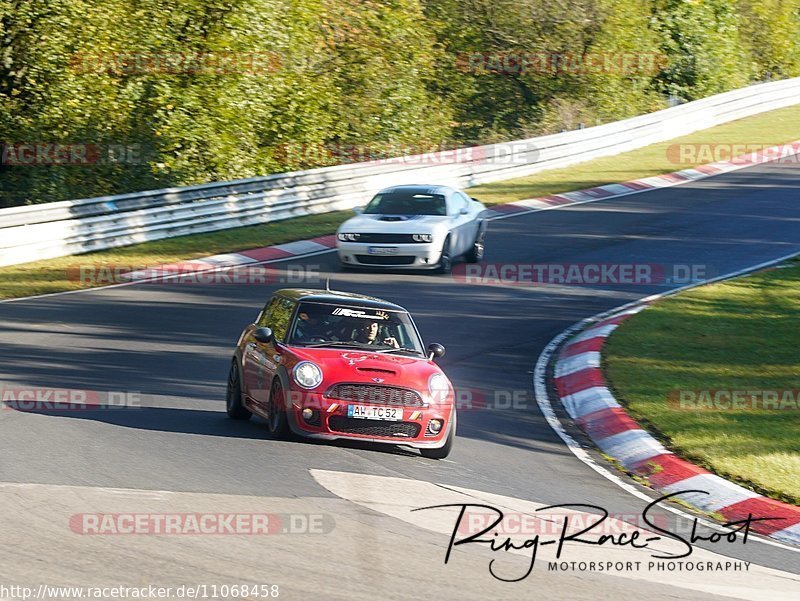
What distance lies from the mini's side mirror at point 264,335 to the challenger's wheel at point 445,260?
372 inches

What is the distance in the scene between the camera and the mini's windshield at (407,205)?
2098cm

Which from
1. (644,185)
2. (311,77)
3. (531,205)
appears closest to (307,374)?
(531,205)

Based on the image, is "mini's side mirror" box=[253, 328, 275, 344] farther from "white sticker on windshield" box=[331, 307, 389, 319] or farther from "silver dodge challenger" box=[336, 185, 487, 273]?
"silver dodge challenger" box=[336, 185, 487, 273]

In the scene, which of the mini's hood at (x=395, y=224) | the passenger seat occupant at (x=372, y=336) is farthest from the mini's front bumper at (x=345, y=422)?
the mini's hood at (x=395, y=224)

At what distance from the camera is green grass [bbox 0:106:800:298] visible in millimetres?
19719

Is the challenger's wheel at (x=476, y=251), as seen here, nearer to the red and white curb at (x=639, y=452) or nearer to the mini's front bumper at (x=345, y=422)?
the red and white curb at (x=639, y=452)

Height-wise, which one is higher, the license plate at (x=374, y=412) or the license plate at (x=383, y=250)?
the license plate at (x=383, y=250)

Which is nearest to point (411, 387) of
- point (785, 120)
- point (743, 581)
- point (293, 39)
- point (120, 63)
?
point (743, 581)

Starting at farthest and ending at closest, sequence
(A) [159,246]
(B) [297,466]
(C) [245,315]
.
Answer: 1. (A) [159,246]
2. (C) [245,315]
3. (B) [297,466]

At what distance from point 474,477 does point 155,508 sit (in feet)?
9.23

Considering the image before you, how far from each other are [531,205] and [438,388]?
17.8 metres

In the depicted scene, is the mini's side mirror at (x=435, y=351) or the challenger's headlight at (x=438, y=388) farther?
the mini's side mirror at (x=435, y=351)

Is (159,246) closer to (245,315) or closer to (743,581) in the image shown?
(245,315)

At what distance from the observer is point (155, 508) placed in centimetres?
802
